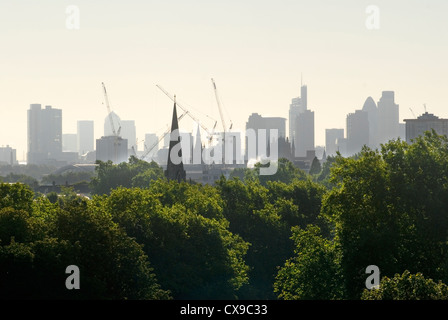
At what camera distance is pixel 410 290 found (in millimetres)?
37781

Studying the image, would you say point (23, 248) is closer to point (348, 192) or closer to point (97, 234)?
point (97, 234)

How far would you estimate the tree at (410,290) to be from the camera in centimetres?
3684

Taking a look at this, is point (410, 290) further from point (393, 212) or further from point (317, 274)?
point (317, 274)

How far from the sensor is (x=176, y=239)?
61031 mm

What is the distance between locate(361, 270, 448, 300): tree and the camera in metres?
36.8
